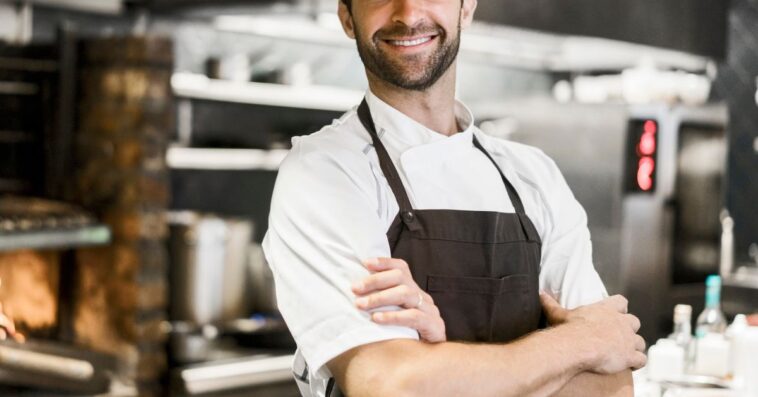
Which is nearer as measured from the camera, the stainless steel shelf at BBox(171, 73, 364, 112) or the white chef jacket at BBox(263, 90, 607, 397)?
the white chef jacket at BBox(263, 90, 607, 397)

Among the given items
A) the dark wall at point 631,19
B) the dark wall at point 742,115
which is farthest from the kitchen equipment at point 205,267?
the dark wall at point 742,115

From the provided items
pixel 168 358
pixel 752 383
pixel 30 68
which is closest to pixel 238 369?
pixel 168 358

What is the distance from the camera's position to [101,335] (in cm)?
401

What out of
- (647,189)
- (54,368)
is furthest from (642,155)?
(54,368)

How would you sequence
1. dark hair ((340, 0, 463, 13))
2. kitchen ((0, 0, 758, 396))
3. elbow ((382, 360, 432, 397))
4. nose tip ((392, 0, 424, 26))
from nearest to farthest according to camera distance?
elbow ((382, 360, 432, 397)), nose tip ((392, 0, 424, 26)), dark hair ((340, 0, 463, 13)), kitchen ((0, 0, 758, 396))

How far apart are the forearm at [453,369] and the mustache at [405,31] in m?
0.60

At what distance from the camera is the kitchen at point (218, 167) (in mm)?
3861

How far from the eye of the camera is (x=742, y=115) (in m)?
7.07

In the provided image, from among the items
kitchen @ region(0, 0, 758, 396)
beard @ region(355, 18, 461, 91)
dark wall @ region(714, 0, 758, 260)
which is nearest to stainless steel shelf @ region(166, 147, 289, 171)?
kitchen @ region(0, 0, 758, 396)

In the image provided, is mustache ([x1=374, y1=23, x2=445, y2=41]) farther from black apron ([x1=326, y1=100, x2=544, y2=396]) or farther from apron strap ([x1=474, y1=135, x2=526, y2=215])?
apron strap ([x1=474, y1=135, x2=526, y2=215])

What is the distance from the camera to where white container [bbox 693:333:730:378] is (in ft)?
9.84

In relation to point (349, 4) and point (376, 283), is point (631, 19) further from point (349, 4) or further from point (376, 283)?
point (376, 283)

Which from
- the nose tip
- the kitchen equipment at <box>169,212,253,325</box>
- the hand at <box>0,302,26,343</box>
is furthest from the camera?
the kitchen equipment at <box>169,212,253,325</box>

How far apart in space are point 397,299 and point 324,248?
15 centimetres
